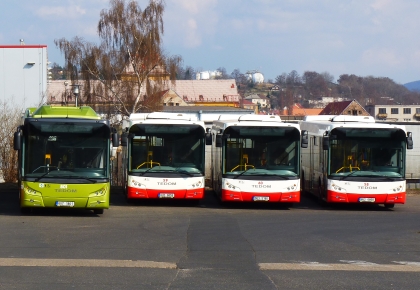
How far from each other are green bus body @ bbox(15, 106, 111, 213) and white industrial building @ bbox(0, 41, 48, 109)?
68.4 feet

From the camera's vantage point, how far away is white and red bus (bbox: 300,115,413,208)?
71.3 ft

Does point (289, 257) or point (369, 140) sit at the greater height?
point (369, 140)

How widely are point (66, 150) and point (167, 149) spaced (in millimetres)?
4135

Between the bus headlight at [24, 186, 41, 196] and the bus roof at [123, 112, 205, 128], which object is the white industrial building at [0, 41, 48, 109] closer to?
the bus roof at [123, 112, 205, 128]

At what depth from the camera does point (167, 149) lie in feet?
72.0

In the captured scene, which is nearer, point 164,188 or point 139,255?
point 139,255

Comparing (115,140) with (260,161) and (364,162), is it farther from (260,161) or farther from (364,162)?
(364,162)

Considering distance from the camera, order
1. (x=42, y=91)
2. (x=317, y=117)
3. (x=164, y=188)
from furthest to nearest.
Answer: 1. (x=42, y=91)
2. (x=317, y=117)
3. (x=164, y=188)

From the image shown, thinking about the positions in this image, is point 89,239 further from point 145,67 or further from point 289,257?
point 145,67

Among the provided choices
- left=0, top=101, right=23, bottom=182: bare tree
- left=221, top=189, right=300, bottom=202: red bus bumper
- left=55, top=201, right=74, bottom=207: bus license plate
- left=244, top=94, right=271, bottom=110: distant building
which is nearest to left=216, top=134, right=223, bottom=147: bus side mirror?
left=221, top=189, right=300, bottom=202: red bus bumper

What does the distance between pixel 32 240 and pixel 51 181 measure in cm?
465

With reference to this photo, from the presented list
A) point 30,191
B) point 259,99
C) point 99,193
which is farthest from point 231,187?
point 259,99

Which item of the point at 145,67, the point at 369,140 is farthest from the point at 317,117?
the point at 145,67

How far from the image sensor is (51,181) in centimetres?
1819
